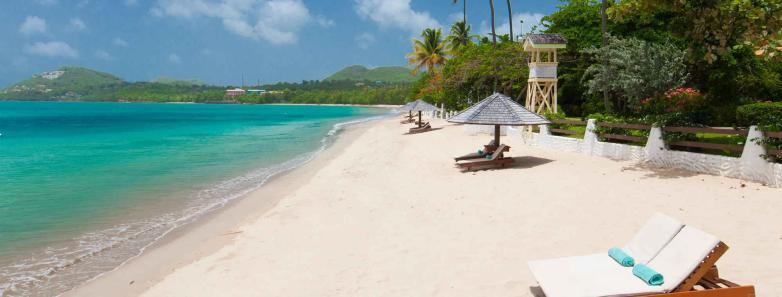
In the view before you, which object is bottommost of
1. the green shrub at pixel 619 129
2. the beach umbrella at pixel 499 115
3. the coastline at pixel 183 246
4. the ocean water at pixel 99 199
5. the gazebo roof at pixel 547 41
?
the ocean water at pixel 99 199

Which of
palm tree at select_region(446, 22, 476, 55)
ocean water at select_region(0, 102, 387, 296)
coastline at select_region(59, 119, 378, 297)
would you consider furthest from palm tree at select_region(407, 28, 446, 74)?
coastline at select_region(59, 119, 378, 297)

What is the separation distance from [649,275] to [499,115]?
10.5 metres

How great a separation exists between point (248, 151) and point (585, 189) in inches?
825

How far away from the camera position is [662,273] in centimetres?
473

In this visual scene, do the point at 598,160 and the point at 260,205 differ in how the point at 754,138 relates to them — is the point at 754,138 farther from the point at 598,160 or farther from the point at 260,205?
the point at 260,205

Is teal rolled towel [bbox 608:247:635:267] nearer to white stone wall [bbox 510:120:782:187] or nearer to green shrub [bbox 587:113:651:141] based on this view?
white stone wall [bbox 510:120:782:187]

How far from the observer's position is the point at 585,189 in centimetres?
1088

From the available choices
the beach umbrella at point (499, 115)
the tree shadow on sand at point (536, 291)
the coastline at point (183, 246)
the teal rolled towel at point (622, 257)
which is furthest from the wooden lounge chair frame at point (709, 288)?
the beach umbrella at point (499, 115)

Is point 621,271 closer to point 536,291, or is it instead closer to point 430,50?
point 536,291

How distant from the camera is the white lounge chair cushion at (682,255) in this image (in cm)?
Answer: 448

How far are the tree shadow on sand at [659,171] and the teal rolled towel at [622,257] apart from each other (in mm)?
7315

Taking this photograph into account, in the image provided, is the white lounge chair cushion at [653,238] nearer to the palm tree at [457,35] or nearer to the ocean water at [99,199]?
the ocean water at [99,199]

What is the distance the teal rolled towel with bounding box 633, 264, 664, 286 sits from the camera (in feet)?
15.1

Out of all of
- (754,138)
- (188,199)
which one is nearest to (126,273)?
(188,199)
